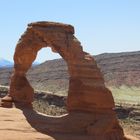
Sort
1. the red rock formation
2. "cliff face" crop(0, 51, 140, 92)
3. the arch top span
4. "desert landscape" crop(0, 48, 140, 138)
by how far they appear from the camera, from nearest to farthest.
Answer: the red rock formation < the arch top span < "desert landscape" crop(0, 48, 140, 138) < "cliff face" crop(0, 51, 140, 92)

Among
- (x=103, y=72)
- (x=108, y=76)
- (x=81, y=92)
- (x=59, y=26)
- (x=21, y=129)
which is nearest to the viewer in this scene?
(x=21, y=129)

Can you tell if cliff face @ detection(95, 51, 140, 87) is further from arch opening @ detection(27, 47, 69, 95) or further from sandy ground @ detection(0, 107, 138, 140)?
sandy ground @ detection(0, 107, 138, 140)

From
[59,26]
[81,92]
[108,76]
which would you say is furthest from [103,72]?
[81,92]

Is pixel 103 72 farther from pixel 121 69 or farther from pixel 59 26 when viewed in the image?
pixel 59 26

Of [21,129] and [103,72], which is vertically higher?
[21,129]

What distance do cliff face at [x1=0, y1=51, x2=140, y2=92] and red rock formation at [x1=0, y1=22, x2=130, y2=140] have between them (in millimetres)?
80106

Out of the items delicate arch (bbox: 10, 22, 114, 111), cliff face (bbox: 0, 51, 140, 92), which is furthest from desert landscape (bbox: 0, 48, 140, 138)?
delicate arch (bbox: 10, 22, 114, 111)

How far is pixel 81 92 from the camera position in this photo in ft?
82.9

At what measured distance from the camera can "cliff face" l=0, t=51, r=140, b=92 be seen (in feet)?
374

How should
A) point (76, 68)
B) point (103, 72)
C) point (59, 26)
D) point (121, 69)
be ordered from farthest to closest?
point (121, 69), point (103, 72), point (59, 26), point (76, 68)

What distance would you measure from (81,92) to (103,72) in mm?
97074

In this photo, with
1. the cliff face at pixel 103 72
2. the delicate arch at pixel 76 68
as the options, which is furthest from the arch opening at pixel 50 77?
the delicate arch at pixel 76 68

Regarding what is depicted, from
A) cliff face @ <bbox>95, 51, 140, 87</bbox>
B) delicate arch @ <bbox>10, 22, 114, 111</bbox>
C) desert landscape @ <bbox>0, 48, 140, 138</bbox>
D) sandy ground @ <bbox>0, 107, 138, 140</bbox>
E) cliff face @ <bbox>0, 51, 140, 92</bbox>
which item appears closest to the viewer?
sandy ground @ <bbox>0, 107, 138, 140</bbox>

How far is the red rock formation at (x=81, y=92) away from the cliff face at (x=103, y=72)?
80106 mm
